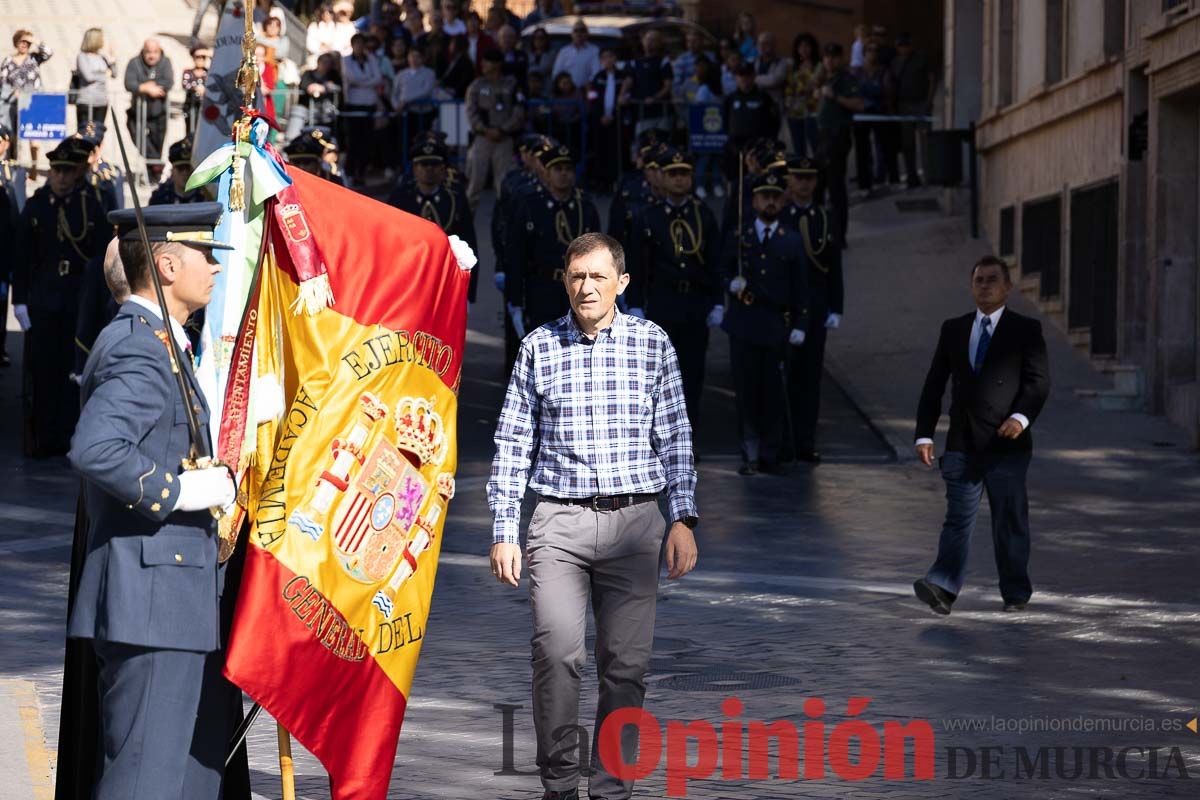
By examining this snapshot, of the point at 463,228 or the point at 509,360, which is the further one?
the point at 509,360

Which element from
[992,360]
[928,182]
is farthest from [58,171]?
[928,182]

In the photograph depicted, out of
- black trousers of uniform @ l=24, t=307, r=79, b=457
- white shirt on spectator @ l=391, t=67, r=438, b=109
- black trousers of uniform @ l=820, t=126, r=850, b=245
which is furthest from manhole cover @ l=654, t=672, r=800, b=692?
white shirt on spectator @ l=391, t=67, r=438, b=109

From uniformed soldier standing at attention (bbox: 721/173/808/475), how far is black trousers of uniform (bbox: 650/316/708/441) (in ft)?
1.42

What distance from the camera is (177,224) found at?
19.2ft

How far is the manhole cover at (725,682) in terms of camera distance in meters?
8.70

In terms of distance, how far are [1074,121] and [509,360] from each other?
260 inches

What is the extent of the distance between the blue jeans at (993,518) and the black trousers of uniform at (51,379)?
27.1 ft

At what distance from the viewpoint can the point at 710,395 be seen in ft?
62.2

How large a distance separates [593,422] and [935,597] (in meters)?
3.78

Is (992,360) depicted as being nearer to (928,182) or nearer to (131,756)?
(131,756)

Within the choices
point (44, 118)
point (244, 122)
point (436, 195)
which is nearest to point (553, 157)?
point (436, 195)

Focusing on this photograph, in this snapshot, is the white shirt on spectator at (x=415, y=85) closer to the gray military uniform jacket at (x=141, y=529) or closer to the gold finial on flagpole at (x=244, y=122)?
the gold finial on flagpole at (x=244, y=122)

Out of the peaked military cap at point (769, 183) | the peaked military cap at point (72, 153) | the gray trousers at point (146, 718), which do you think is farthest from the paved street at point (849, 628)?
the peaked military cap at point (72, 153)

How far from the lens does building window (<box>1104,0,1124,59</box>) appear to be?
20.1 metres
